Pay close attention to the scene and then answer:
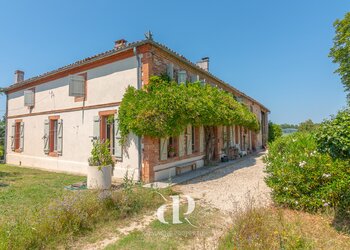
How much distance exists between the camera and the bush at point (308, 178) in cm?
479

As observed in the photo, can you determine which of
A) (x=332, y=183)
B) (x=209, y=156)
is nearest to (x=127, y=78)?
(x=209, y=156)

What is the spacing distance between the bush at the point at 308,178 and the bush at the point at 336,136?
85cm

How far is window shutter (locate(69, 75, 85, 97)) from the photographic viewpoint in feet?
35.7

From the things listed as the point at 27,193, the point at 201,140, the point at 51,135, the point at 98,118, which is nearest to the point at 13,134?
the point at 51,135

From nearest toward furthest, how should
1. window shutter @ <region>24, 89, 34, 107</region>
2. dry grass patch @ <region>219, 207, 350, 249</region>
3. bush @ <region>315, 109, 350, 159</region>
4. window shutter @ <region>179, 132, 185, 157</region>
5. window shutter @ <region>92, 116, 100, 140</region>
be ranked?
dry grass patch @ <region>219, 207, 350, 249</region>, bush @ <region>315, 109, 350, 159</region>, window shutter @ <region>92, 116, 100, 140</region>, window shutter @ <region>179, 132, 185, 157</region>, window shutter @ <region>24, 89, 34, 107</region>

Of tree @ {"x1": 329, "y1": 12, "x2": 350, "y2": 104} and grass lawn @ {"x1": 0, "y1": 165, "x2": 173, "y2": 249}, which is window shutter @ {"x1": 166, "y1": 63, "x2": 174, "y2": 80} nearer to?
grass lawn @ {"x1": 0, "y1": 165, "x2": 173, "y2": 249}

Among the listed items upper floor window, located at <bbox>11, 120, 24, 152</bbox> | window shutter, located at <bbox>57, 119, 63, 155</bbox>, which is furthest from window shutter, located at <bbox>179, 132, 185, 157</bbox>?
upper floor window, located at <bbox>11, 120, 24, 152</bbox>

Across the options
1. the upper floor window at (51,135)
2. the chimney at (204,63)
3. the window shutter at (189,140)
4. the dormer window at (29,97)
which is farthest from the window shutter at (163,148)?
the dormer window at (29,97)

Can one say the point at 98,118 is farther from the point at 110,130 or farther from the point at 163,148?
the point at 163,148

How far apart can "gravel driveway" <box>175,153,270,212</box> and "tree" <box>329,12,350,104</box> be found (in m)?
18.6

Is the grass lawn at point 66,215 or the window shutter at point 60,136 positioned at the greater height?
the window shutter at point 60,136

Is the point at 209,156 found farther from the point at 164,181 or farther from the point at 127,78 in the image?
the point at 127,78

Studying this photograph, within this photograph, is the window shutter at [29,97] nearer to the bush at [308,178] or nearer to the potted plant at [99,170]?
the potted plant at [99,170]

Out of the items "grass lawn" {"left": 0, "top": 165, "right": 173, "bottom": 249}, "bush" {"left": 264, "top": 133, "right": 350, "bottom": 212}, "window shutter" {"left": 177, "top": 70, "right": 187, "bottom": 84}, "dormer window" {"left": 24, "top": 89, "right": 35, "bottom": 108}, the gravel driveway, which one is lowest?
the gravel driveway
